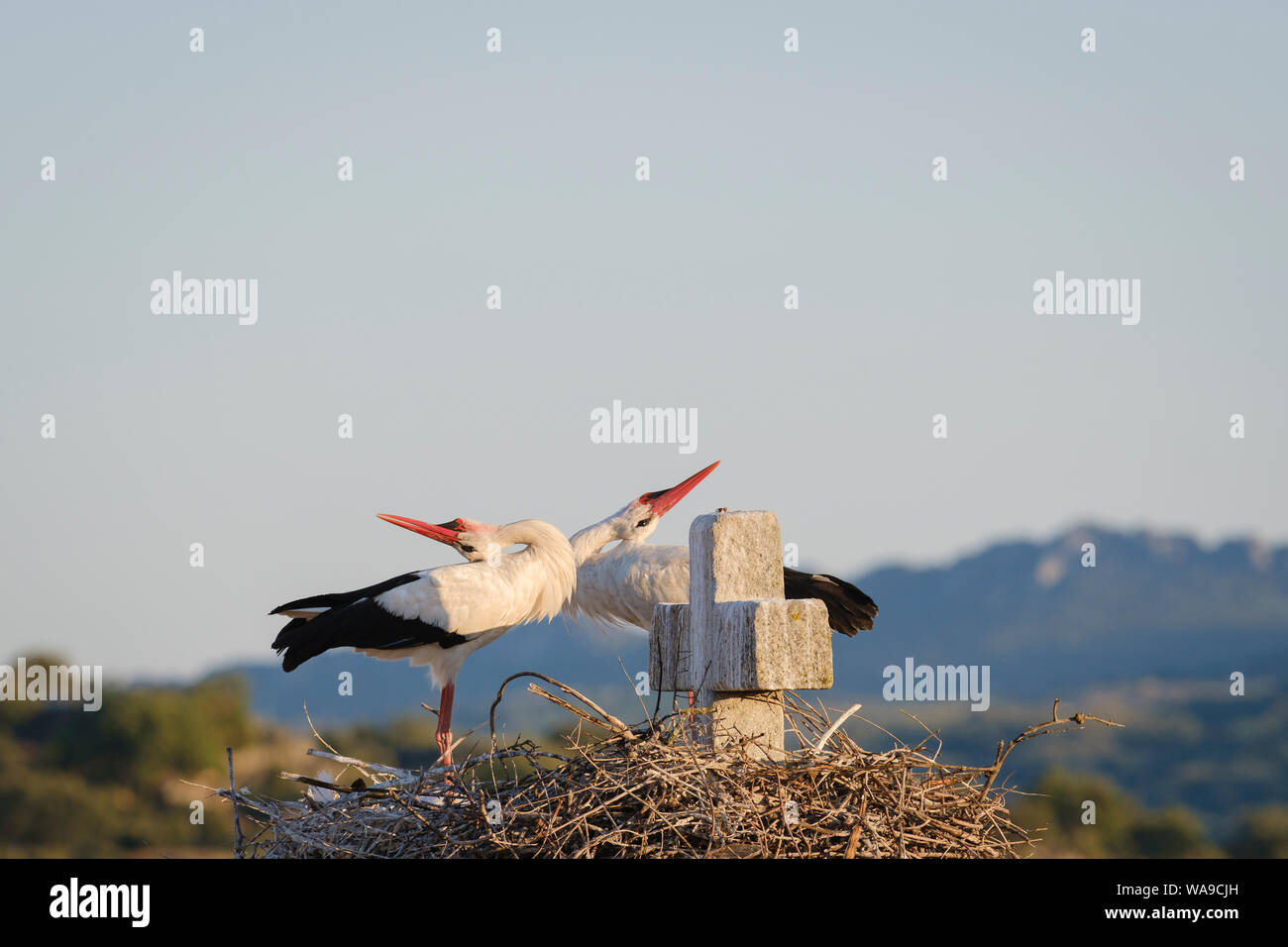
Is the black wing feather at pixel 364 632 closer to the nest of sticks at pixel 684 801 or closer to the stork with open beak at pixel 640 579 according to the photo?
the stork with open beak at pixel 640 579

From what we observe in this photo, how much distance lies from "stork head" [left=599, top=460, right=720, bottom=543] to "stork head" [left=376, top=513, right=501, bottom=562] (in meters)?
0.91

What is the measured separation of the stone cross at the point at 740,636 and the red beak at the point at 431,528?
2635 mm

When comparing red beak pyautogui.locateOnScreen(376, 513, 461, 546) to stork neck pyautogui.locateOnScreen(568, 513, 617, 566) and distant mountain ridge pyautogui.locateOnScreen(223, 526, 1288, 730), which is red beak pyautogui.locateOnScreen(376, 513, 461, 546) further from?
distant mountain ridge pyautogui.locateOnScreen(223, 526, 1288, 730)

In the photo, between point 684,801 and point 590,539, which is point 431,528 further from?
point 684,801

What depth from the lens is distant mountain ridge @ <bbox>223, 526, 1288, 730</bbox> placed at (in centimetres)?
8925

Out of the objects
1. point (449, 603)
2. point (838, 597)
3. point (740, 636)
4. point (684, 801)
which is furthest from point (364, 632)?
point (684, 801)

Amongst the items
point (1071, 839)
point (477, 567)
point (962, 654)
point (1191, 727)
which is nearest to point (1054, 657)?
point (962, 654)

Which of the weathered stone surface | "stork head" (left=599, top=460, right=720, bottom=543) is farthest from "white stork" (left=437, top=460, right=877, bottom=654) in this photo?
the weathered stone surface

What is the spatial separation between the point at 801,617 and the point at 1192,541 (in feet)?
403

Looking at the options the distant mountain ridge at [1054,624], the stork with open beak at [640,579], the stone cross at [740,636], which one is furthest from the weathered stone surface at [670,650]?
the distant mountain ridge at [1054,624]

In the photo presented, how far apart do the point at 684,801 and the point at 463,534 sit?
3.25 meters

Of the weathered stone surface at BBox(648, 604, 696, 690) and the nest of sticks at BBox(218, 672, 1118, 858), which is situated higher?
the weathered stone surface at BBox(648, 604, 696, 690)

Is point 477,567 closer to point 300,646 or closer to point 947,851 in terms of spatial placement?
point 300,646

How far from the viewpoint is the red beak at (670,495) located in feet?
23.1
